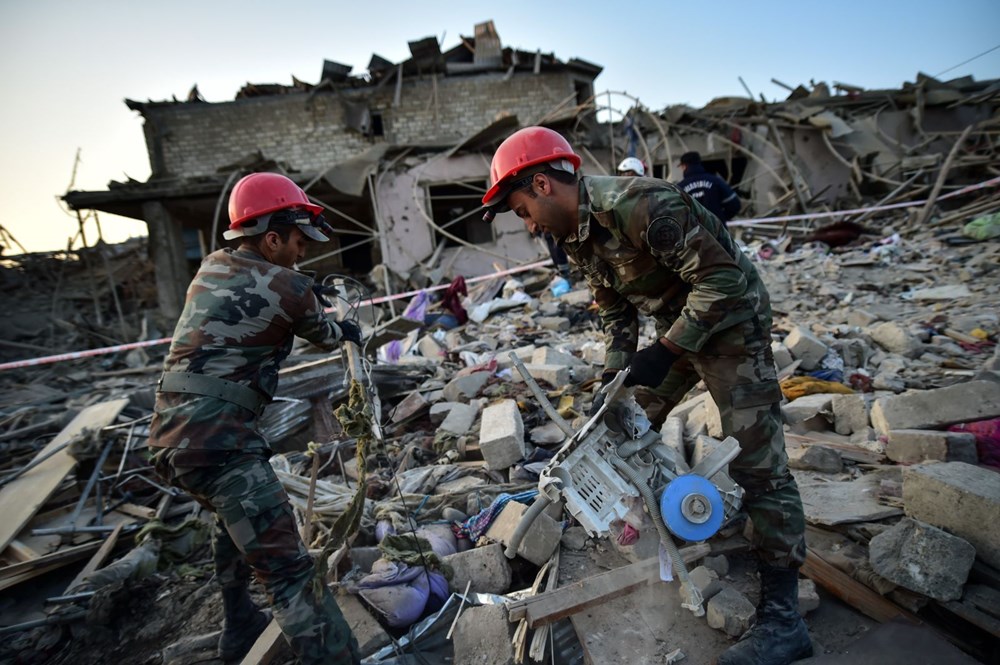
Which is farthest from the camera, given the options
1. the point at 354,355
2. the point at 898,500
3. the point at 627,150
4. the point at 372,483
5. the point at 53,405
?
the point at 627,150

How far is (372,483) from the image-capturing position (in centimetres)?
328

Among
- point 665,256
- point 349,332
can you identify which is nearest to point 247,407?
point 349,332

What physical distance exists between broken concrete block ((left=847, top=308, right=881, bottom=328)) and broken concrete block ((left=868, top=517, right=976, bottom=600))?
155 inches

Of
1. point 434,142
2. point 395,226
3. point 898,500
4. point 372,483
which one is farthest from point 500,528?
point 434,142

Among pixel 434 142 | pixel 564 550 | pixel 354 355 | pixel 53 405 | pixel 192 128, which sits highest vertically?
pixel 192 128

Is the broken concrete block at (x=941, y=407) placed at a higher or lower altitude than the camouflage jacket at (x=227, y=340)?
lower

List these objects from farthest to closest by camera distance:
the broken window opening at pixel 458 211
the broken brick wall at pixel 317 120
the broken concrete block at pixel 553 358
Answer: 1. the broken brick wall at pixel 317 120
2. the broken window opening at pixel 458 211
3. the broken concrete block at pixel 553 358

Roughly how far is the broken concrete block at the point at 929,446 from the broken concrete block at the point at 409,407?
3278 millimetres

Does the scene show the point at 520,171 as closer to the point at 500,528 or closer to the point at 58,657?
the point at 500,528

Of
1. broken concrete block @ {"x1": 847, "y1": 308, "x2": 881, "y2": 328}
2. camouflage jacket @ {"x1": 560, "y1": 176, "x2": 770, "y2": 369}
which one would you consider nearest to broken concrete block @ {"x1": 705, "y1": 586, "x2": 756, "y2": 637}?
camouflage jacket @ {"x1": 560, "y1": 176, "x2": 770, "y2": 369}

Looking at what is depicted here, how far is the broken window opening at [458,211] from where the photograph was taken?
34.3 feet

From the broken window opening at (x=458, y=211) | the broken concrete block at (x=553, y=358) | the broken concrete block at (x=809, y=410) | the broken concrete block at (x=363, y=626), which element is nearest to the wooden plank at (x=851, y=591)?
the broken concrete block at (x=809, y=410)

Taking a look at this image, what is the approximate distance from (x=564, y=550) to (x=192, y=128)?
51.4ft

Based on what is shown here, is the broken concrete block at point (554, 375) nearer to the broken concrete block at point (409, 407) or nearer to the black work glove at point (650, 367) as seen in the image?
the broken concrete block at point (409, 407)
